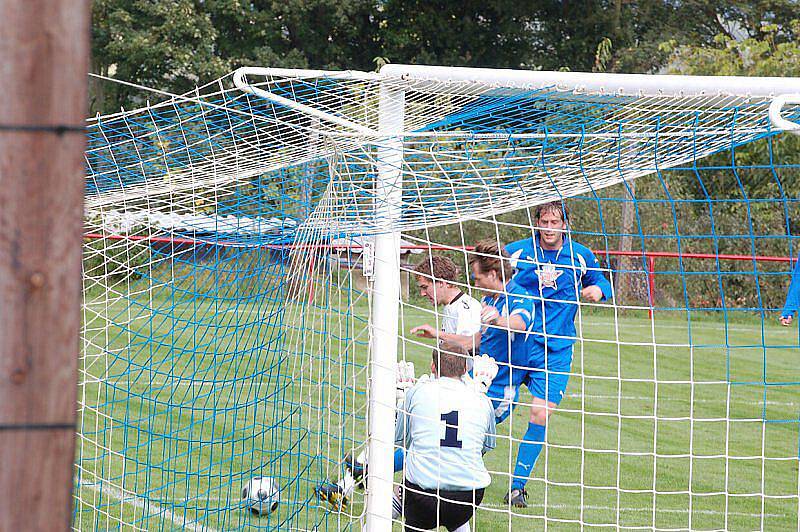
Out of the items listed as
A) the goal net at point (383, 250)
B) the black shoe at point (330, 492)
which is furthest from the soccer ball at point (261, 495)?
the black shoe at point (330, 492)

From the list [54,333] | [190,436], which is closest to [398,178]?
[54,333]

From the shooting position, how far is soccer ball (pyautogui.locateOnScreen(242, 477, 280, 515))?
15.5ft

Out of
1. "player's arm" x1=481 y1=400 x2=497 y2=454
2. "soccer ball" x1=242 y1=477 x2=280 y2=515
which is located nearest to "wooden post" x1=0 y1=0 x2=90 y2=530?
"player's arm" x1=481 y1=400 x2=497 y2=454

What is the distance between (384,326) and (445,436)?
0.50 metres

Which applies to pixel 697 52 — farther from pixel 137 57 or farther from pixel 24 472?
pixel 24 472

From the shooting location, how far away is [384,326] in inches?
148

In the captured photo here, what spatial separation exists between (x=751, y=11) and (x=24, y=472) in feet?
80.7

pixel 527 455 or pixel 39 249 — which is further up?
pixel 39 249

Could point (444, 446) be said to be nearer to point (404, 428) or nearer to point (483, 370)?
point (404, 428)

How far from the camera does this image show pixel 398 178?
3689 millimetres

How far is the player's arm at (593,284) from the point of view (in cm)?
530

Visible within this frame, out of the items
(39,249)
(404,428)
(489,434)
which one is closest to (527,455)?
(489,434)

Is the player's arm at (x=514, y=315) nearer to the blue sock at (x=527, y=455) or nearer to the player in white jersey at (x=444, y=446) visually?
the blue sock at (x=527, y=455)

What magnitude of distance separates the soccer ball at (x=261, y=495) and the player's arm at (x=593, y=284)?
192cm
